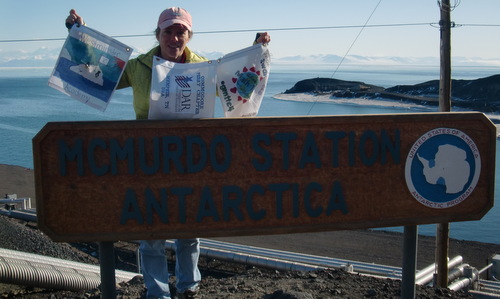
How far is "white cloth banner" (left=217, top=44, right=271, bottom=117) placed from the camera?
11.6ft

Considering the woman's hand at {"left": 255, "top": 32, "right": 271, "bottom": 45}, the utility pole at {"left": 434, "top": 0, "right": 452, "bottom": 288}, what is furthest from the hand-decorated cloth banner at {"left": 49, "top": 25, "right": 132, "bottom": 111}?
the utility pole at {"left": 434, "top": 0, "right": 452, "bottom": 288}

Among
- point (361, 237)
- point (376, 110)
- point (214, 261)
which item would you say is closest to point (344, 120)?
point (214, 261)

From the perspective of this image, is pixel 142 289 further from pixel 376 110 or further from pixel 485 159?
pixel 376 110

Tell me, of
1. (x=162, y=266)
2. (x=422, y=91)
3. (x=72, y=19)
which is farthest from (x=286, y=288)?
(x=422, y=91)

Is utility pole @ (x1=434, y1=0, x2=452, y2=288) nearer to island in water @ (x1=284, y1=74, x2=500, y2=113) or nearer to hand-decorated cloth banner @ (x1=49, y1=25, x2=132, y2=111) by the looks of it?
hand-decorated cloth banner @ (x1=49, y1=25, x2=132, y2=111)

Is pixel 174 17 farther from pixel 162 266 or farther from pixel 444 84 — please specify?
pixel 444 84

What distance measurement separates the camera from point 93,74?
341cm

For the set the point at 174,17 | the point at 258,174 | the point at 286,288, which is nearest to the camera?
the point at 258,174

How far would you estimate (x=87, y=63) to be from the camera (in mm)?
3406

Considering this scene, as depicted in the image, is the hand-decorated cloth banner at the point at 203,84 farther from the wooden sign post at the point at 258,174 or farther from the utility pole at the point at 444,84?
the utility pole at the point at 444,84

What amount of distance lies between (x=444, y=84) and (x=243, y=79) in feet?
17.4

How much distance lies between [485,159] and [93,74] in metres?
2.46

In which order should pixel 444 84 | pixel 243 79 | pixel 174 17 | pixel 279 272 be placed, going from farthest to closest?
pixel 444 84
pixel 279 272
pixel 243 79
pixel 174 17

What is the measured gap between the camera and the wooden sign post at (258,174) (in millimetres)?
3180
